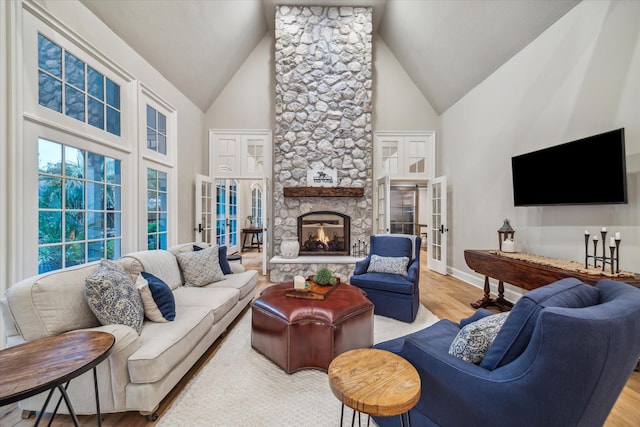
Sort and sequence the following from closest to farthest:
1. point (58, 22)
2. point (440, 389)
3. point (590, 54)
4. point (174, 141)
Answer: point (440, 389) < point (58, 22) < point (590, 54) < point (174, 141)

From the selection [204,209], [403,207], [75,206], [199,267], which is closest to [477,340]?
[199,267]

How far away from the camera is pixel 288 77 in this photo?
197 inches

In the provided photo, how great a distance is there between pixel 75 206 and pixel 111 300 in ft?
4.84

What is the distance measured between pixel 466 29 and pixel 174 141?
Result: 15.1 ft

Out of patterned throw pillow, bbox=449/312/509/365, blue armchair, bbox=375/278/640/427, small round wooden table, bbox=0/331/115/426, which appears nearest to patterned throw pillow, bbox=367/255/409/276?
patterned throw pillow, bbox=449/312/509/365

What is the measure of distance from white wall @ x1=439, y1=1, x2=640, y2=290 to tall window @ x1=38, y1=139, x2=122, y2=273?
477cm

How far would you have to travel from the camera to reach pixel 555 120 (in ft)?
9.95

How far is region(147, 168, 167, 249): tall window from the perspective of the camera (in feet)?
12.2

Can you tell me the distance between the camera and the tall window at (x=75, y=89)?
224 centimetres

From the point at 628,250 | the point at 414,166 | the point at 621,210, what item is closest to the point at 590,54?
the point at 621,210

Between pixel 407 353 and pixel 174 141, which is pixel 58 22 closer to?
pixel 174 141

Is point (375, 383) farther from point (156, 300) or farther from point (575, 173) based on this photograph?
point (575, 173)

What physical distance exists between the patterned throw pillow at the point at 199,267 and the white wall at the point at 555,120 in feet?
12.3

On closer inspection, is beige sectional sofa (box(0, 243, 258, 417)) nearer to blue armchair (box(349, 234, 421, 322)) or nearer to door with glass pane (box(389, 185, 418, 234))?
blue armchair (box(349, 234, 421, 322))
